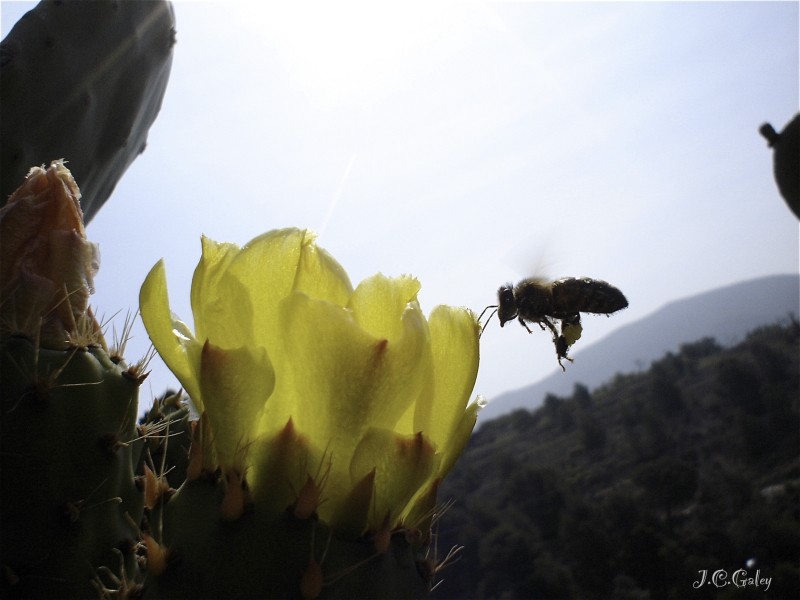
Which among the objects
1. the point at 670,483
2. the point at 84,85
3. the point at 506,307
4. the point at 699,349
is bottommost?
the point at 670,483

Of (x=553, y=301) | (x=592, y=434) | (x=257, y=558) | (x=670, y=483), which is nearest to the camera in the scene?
(x=257, y=558)

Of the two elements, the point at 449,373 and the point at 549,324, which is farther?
the point at 549,324

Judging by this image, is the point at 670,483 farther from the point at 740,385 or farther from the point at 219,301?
the point at 219,301

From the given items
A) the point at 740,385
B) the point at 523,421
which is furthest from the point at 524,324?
the point at 523,421

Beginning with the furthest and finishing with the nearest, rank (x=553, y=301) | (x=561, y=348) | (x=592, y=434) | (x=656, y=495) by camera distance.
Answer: (x=592, y=434), (x=656, y=495), (x=553, y=301), (x=561, y=348)

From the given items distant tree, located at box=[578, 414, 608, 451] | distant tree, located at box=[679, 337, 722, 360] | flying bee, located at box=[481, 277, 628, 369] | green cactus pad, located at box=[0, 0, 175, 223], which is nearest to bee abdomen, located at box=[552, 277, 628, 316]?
flying bee, located at box=[481, 277, 628, 369]

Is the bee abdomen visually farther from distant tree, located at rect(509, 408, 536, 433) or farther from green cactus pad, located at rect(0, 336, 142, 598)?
distant tree, located at rect(509, 408, 536, 433)

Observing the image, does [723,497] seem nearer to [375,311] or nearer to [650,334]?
[375,311]
